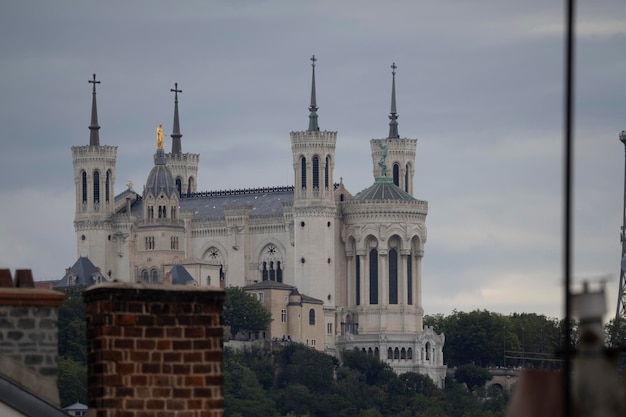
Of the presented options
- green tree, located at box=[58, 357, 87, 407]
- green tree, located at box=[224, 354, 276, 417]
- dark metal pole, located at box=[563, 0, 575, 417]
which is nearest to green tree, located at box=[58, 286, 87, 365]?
green tree, located at box=[224, 354, 276, 417]

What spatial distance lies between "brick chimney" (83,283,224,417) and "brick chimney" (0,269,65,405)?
357 cm

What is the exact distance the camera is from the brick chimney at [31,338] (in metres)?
18.5

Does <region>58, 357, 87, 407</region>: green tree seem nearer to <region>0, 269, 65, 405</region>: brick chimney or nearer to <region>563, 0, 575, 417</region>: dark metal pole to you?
<region>0, 269, 65, 405</region>: brick chimney

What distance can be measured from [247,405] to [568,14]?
175573mm

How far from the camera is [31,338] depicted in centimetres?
1875

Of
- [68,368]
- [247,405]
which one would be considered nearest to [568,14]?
[68,368]

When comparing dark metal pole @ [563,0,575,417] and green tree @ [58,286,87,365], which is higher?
dark metal pole @ [563,0,575,417]

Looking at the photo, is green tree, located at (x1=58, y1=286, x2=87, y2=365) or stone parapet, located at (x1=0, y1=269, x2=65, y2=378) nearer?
stone parapet, located at (x1=0, y1=269, x2=65, y2=378)

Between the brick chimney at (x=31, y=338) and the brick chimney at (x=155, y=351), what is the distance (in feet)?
11.7

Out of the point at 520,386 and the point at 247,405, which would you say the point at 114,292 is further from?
the point at 247,405

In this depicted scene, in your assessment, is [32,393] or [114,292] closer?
[114,292]

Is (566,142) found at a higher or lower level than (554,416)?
higher

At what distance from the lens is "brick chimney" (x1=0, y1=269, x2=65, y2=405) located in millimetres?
18531

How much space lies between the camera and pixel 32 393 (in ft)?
58.3
